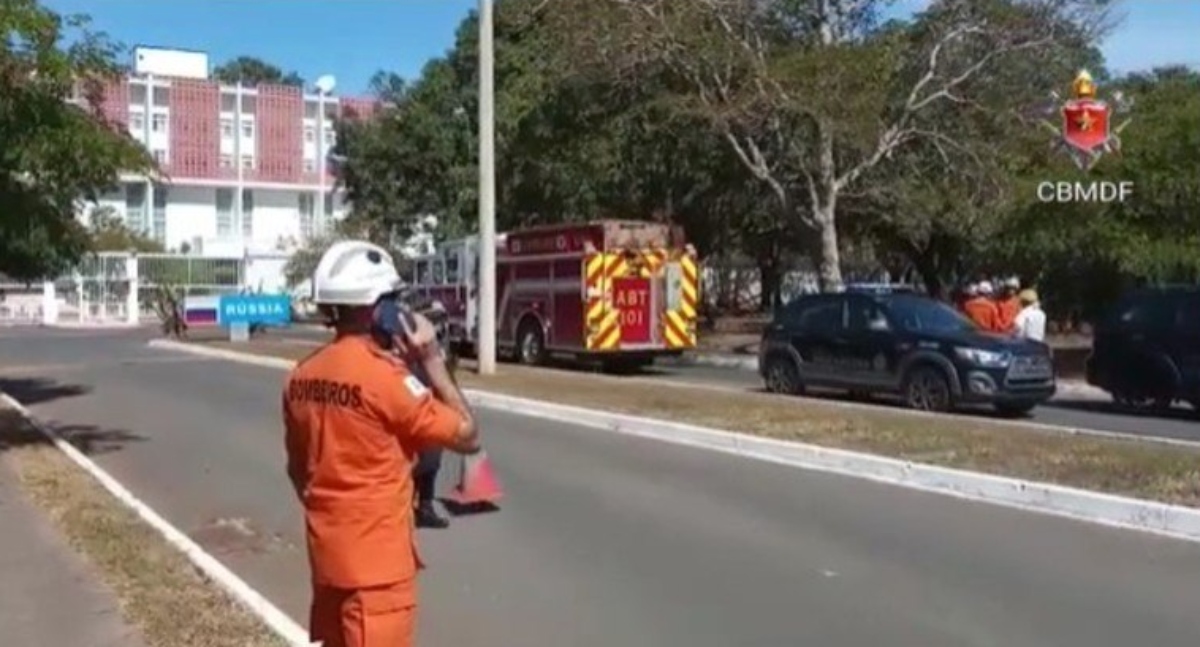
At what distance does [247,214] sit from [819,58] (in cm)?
7267

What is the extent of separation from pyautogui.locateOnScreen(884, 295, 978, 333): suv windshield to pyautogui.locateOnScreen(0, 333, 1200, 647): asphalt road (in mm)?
5824

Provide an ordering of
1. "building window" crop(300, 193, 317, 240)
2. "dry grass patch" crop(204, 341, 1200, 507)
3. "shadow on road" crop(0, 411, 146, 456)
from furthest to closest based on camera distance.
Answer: "building window" crop(300, 193, 317, 240), "shadow on road" crop(0, 411, 146, 456), "dry grass patch" crop(204, 341, 1200, 507)

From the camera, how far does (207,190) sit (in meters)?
96.5

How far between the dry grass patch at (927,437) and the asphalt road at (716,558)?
2.91 feet

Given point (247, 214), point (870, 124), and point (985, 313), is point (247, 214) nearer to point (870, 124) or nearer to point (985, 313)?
point (870, 124)

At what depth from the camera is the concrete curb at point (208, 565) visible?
757 cm

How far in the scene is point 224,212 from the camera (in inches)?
3851

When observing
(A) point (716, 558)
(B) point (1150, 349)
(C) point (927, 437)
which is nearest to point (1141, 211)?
(B) point (1150, 349)

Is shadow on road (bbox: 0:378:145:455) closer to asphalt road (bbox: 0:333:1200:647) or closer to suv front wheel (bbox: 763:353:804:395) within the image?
asphalt road (bbox: 0:333:1200:647)

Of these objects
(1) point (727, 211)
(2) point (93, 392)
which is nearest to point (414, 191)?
(1) point (727, 211)

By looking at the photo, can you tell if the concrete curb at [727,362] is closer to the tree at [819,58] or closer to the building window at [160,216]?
the tree at [819,58]

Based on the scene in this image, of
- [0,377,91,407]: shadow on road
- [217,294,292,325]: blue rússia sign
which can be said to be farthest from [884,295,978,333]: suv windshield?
[217,294,292,325]: blue rússia sign

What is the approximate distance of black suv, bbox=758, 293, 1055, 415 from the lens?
1909 centimetres

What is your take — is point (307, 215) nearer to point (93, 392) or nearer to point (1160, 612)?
point (93, 392)
